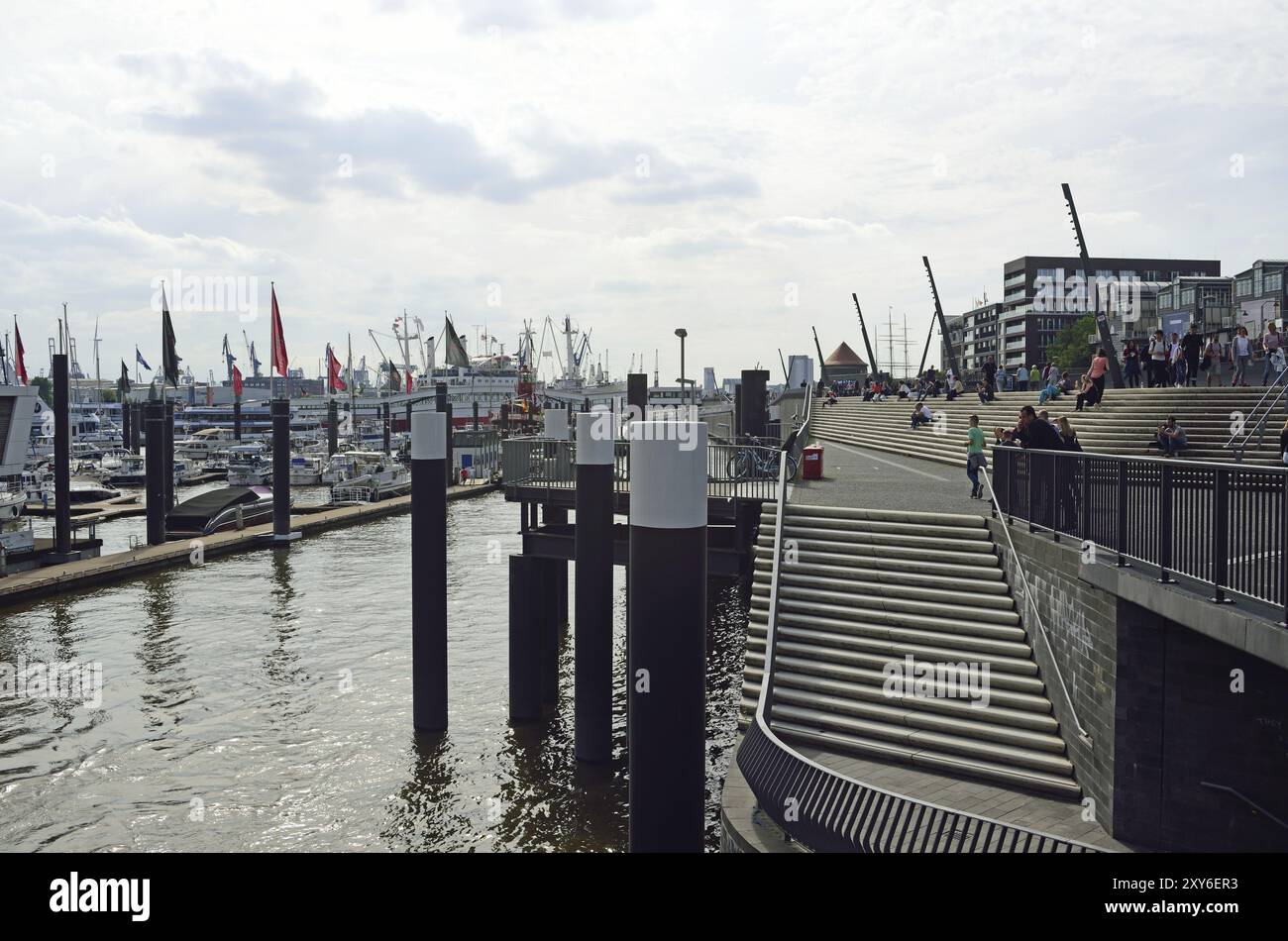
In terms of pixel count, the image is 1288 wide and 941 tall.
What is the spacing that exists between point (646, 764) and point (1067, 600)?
221 inches

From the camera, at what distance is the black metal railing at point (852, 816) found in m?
7.77

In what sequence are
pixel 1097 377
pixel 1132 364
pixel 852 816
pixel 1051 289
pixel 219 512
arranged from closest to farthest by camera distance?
pixel 852 816 < pixel 1097 377 < pixel 1132 364 < pixel 219 512 < pixel 1051 289

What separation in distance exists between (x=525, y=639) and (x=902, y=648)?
7.39 meters

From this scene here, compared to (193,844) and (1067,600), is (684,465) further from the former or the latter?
(193,844)

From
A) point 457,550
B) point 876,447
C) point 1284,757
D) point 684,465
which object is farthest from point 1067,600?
point 457,550

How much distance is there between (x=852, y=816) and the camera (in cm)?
848

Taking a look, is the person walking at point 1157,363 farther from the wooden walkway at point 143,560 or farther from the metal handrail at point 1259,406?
the wooden walkway at point 143,560

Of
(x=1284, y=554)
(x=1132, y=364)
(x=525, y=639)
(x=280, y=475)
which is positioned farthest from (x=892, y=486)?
(x=280, y=475)

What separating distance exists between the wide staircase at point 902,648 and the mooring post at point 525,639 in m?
4.42

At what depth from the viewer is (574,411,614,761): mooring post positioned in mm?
15266

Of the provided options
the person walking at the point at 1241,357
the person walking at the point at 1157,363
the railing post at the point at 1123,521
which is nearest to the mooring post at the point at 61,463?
the person walking at the point at 1157,363

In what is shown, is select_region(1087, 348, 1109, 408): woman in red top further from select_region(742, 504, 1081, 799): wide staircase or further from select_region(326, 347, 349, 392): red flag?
select_region(326, 347, 349, 392): red flag

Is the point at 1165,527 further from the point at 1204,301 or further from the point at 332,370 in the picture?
the point at 1204,301

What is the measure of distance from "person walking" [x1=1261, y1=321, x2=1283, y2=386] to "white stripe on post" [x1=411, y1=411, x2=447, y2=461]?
17399mm
